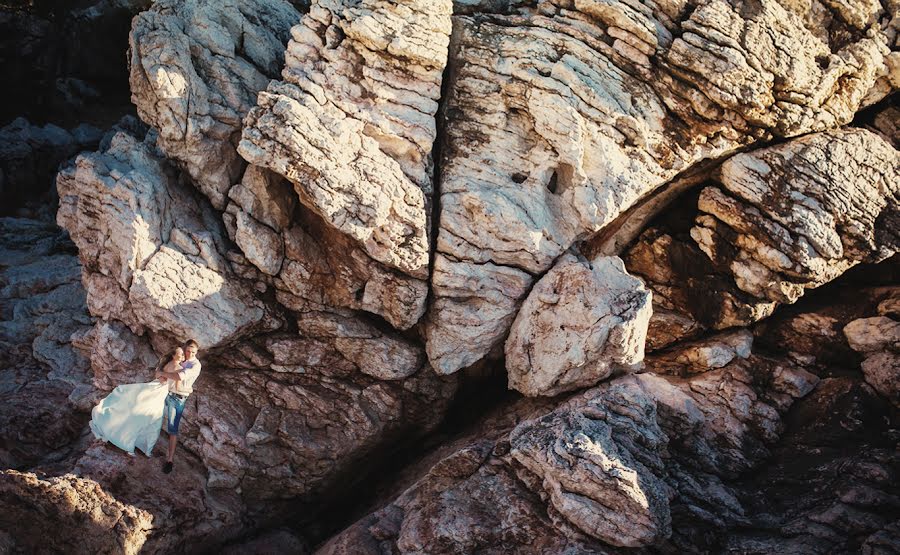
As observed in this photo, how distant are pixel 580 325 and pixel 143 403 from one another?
9.39 metres

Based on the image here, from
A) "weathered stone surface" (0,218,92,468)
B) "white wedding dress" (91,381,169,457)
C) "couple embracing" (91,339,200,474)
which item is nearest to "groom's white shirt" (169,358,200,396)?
"couple embracing" (91,339,200,474)

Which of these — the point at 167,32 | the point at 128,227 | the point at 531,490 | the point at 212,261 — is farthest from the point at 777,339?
the point at 167,32

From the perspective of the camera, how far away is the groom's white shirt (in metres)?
12.1

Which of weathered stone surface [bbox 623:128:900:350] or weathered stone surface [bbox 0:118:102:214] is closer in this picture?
weathered stone surface [bbox 623:128:900:350]

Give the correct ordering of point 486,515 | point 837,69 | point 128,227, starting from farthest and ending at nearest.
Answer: point 837,69 < point 128,227 < point 486,515

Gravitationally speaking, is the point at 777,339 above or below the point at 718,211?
below

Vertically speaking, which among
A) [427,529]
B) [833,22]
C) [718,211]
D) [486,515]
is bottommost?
[427,529]

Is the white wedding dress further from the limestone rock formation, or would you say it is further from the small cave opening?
the limestone rock formation

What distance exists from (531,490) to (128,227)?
10201mm

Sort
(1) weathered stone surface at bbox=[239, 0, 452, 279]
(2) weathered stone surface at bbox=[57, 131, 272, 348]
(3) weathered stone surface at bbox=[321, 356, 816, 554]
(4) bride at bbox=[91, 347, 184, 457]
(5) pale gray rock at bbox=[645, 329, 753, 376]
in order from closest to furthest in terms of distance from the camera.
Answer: (3) weathered stone surface at bbox=[321, 356, 816, 554] → (4) bride at bbox=[91, 347, 184, 457] → (1) weathered stone surface at bbox=[239, 0, 452, 279] → (2) weathered stone surface at bbox=[57, 131, 272, 348] → (5) pale gray rock at bbox=[645, 329, 753, 376]

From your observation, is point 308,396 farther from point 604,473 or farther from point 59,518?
point 604,473

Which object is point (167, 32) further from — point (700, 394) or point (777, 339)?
point (777, 339)

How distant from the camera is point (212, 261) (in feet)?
44.9

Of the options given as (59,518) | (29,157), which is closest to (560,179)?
(59,518)
